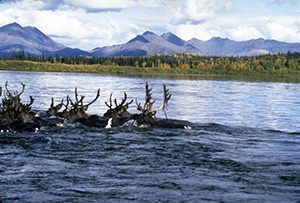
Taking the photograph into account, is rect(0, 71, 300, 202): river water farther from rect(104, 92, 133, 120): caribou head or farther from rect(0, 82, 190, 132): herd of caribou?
rect(104, 92, 133, 120): caribou head

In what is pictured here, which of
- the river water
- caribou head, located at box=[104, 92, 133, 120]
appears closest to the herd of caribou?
caribou head, located at box=[104, 92, 133, 120]

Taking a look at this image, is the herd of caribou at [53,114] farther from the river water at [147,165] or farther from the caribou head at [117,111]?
the river water at [147,165]

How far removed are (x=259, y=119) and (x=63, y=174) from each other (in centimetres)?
1580

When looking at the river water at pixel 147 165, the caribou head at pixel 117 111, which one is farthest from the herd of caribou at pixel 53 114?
the river water at pixel 147 165

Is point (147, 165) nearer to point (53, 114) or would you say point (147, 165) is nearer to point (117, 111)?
point (117, 111)

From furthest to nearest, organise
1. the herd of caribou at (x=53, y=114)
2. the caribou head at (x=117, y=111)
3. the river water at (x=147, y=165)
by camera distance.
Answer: the caribou head at (x=117, y=111) < the herd of caribou at (x=53, y=114) < the river water at (x=147, y=165)

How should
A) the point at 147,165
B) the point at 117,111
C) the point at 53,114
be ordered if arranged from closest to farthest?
the point at 147,165 < the point at 53,114 < the point at 117,111

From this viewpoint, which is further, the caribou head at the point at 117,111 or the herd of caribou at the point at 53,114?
the caribou head at the point at 117,111

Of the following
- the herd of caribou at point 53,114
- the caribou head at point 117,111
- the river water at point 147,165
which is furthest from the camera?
the caribou head at point 117,111

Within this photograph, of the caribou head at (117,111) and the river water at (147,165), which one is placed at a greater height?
the caribou head at (117,111)

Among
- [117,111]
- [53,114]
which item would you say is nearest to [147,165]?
[117,111]

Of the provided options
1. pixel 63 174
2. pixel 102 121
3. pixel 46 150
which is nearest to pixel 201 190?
pixel 63 174

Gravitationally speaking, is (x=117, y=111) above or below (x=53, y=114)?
above

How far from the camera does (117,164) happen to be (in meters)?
10.1
